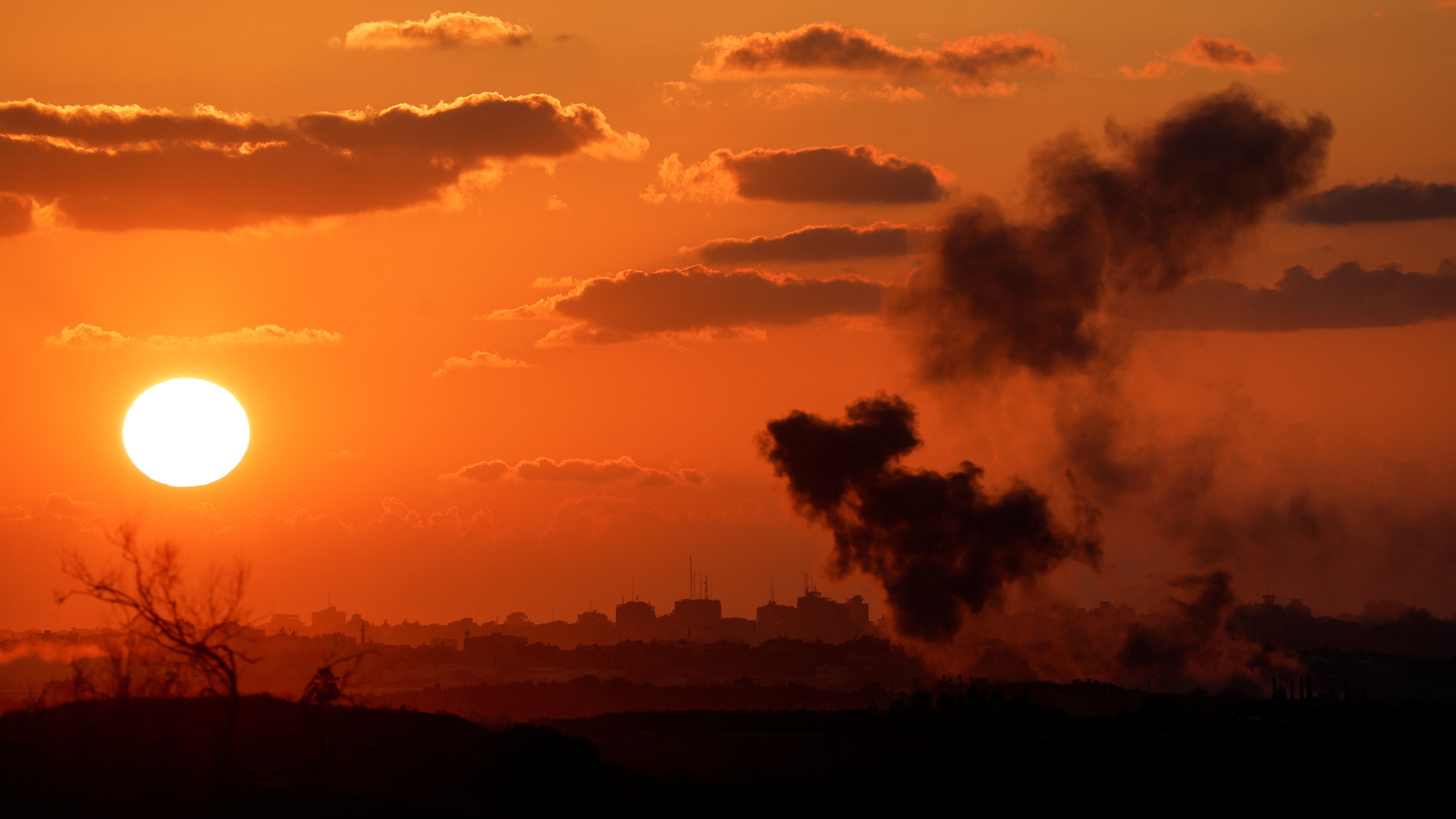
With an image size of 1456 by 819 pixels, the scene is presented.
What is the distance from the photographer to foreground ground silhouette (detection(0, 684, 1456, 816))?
7269cm

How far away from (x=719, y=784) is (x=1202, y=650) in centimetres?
10194

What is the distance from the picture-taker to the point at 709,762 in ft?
400

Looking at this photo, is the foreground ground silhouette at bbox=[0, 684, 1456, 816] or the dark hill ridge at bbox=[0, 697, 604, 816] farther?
the foreground ground silhouette at bbox=[0, 684, 1456, 816]

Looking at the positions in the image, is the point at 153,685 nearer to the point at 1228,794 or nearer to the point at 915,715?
the point at 1228,794

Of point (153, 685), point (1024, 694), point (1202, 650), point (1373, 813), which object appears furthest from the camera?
point (1202, 650)

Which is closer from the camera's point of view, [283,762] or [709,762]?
[283,762]

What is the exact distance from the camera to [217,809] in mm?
65438

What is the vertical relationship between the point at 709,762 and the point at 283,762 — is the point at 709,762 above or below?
below

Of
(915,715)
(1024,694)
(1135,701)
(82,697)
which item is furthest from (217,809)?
(1135,701)

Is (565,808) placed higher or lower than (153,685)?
lower

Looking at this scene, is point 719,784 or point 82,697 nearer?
point 82,697

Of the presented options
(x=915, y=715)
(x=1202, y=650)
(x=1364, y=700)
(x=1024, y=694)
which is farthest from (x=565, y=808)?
(x=1202, y=650)

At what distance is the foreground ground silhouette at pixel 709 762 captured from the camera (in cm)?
7269

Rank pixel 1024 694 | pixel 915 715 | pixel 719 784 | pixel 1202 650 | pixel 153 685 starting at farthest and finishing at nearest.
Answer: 1. pixel 1202 650
2. pixel 1024 694
3. pixel 915 715
4. pixel 719 784
5. pixel 153 685
